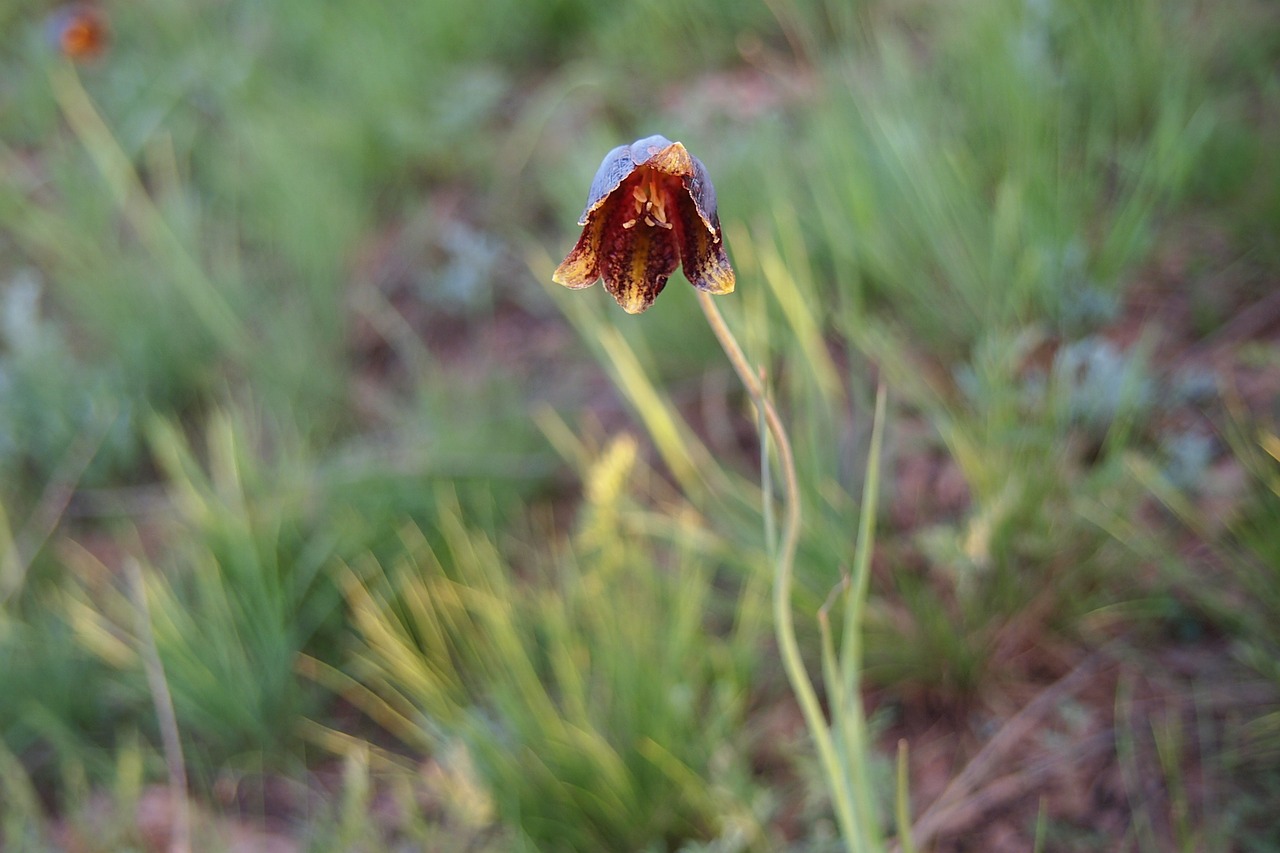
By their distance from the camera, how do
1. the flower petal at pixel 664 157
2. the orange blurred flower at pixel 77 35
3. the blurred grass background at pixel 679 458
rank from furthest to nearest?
the orange blurred flower at pixel 77 35
the blurred grass background at pixel 679 458
the flower petal at pixel 664 157

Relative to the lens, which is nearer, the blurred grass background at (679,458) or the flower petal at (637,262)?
the flower petal at (637,262)

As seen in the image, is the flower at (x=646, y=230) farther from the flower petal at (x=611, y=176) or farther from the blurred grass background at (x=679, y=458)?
the blurred grass background at (x=679, y=458)

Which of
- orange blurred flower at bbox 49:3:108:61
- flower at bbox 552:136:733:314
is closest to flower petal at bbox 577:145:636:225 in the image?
flower at bbox 552:136:733:314

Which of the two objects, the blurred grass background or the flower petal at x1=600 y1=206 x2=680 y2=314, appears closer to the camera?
the flower petal at x1=600 y1=206 x2=680 y2=314

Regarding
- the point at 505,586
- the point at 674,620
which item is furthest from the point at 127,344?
the point at 674,620

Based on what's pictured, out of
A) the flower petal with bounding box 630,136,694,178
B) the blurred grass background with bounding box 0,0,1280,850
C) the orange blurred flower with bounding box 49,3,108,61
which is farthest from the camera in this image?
the orange blurred flower with bounding box 49,3,108,61

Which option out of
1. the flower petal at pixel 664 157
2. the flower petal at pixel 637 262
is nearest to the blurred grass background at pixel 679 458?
the flower petal at pixel 637 262

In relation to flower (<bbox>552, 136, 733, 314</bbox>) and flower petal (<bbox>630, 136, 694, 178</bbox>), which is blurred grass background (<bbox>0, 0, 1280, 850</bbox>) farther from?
flower petal (<bbox>630, 136, 694, 178</bbox>)

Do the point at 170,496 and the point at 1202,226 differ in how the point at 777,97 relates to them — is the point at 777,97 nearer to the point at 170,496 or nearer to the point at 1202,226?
the point at 1202,226
